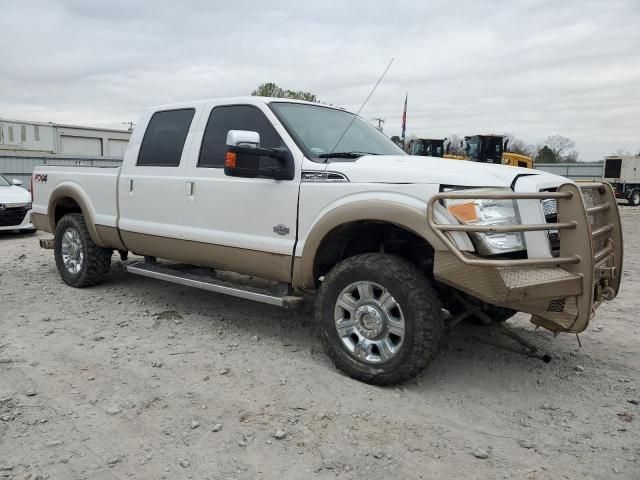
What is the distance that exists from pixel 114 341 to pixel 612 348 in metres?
4.21

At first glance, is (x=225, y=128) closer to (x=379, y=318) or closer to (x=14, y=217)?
(x=379, y=318)

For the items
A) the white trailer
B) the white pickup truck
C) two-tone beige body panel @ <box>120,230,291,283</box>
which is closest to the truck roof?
the white pickup truck

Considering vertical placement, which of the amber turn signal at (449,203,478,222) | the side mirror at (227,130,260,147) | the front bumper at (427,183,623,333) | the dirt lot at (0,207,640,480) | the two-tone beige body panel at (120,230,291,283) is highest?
the side mirror at (227,130,260,147)

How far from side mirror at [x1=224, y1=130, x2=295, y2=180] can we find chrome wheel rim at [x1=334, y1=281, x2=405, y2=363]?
1.04m

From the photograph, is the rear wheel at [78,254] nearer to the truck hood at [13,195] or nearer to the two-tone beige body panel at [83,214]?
the two-tone beige body panel at [83,214]

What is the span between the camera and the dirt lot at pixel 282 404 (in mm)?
2873

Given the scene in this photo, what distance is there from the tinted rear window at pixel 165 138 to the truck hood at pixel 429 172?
6.05 feet

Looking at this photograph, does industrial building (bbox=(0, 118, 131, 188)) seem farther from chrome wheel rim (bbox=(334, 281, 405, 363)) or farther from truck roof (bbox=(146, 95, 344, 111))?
chrome wheel rim (bbox=(334, 281, 405, 363))

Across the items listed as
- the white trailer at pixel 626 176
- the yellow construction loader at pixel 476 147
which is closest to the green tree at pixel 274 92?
the yellow construction loader at pixel 476 147

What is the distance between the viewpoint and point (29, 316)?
5.34 m

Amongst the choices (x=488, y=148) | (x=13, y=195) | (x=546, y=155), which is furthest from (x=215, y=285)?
(x=546, y=155)

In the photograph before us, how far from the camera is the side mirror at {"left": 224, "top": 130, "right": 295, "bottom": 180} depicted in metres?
3.97

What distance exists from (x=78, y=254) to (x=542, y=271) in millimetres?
5157

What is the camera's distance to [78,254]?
6.40m
